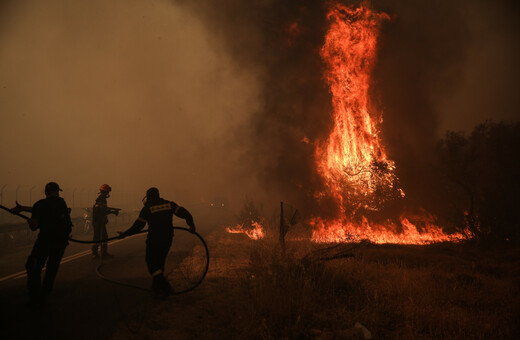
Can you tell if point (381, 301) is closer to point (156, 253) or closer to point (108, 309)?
point (156, 253)

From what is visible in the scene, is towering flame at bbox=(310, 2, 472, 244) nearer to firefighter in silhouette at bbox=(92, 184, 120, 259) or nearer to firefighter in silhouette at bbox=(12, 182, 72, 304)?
firefighter in silhouette at bbox=(92, 184, 120, 259)

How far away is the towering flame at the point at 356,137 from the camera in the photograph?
1745cm

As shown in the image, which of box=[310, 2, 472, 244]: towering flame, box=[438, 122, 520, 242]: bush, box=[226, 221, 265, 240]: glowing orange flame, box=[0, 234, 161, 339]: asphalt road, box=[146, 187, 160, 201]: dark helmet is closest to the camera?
box=[0, 234, 161, 339]: asphalt road

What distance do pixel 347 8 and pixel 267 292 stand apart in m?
18.9

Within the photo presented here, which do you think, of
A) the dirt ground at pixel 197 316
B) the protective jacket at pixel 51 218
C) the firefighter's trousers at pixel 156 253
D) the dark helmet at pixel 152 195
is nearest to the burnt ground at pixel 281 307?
the dirt ground at pixel 197 316

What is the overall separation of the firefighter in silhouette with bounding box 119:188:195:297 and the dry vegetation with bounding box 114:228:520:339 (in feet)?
1.55

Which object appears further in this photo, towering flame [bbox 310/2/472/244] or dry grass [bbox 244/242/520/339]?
towering flame [bbox 310/2/472/244]

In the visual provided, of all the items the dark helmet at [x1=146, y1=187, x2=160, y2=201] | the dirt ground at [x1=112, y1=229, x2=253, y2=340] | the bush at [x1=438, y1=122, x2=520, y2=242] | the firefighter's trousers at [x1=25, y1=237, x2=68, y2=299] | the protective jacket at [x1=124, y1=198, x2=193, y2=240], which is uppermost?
the bush at [x1=438, y1=122, x2=520, y2=242]

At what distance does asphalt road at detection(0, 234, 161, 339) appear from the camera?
14.6ft

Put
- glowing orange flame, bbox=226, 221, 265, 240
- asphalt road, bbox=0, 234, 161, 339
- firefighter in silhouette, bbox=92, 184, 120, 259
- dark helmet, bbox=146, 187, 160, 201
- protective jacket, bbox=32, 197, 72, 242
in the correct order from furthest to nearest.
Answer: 1. glowing orange flame, bbox=226, 221, 265, 240
2. firefighter in silhouette, bbox=92, 184, 120, 259
3. dark helmet, bbox=146, 187, 160, 201
4. protective jacket, bbox=32, 197, 72, 242
5. asphalt road, bbox=0, 234, 161, 339

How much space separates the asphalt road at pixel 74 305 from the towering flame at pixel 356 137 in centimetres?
1233

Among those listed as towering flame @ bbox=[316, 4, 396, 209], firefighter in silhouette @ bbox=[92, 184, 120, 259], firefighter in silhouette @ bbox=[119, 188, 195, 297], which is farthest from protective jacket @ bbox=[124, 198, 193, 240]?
towering flame @ bbox=[316, 4, 396, 209]

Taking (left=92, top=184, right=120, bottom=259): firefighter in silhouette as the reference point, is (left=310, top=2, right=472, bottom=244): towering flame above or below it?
above

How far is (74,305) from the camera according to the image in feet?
18.3
